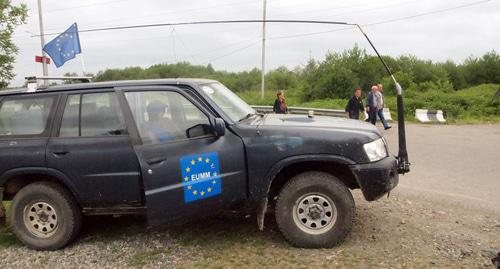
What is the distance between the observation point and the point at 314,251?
4.84 m

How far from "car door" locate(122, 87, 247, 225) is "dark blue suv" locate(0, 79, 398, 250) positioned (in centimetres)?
1

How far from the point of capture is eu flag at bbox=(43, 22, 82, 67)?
59.4ft

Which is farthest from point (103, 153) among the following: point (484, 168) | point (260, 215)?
point (484, 168)

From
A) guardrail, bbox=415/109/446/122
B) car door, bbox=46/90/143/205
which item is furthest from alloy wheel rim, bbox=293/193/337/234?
guardrail, bbox=415/109/446/122

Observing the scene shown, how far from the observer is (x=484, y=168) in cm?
928

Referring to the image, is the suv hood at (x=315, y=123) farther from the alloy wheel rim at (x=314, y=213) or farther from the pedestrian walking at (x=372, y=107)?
the pedestrian walking at (x=372, y=107)

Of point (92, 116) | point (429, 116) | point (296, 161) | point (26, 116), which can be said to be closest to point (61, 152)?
point (92, 116)

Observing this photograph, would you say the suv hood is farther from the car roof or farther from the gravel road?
the gravel road

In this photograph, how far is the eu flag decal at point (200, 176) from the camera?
4.80 m

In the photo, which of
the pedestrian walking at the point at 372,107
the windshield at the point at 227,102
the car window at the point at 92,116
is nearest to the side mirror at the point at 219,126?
the windshield at the point at 227,102

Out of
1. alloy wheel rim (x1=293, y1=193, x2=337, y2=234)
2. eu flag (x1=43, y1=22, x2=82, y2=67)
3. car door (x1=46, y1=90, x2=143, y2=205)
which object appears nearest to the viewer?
alloy wheel rim (x1=293, y1=193, x2=337, y2=234)

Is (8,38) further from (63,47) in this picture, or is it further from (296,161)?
(296,161)

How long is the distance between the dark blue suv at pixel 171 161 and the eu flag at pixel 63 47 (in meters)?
13.5

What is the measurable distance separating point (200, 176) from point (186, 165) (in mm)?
179
